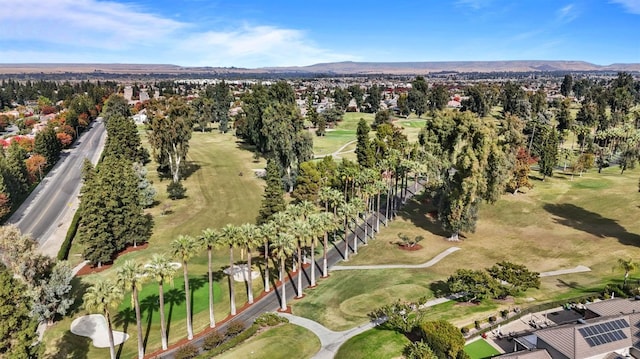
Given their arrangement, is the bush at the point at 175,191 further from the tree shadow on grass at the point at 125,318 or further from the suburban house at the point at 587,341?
the suburban house at the point at 587,341

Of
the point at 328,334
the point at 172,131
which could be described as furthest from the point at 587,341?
the point at 172,131

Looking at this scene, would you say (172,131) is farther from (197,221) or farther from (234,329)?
(234,329)

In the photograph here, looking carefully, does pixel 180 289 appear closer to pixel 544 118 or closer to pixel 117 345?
pixel 117 345

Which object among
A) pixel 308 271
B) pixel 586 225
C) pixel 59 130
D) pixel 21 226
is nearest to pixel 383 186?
pixel 308 271

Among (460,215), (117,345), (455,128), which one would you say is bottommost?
(117,345)

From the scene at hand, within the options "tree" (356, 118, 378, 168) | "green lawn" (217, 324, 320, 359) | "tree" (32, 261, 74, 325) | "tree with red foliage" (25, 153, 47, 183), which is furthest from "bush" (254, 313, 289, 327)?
"tree with red foliage" (25, 153, 47, 183)

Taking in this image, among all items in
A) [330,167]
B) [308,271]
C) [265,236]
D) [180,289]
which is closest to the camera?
[265,236]
